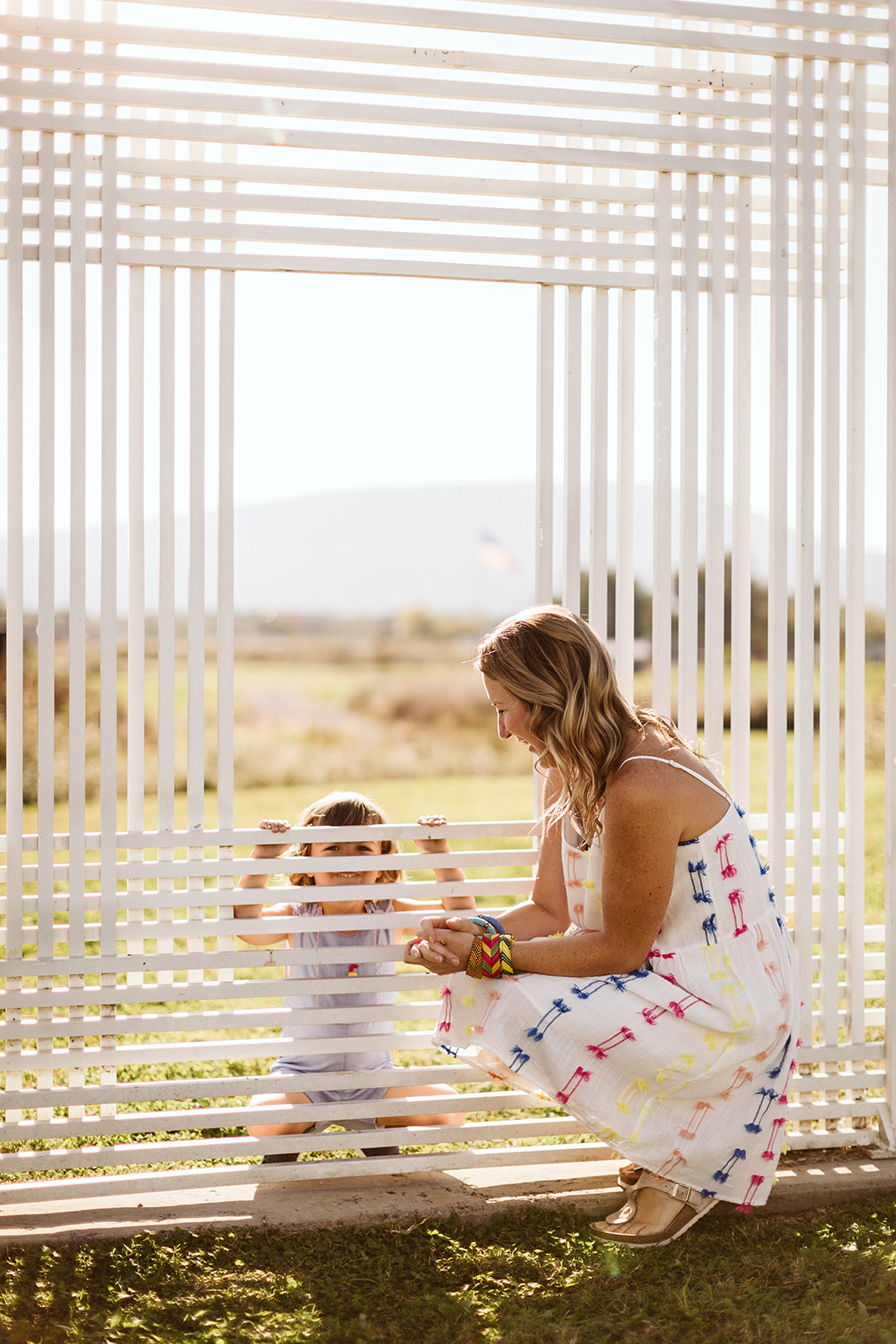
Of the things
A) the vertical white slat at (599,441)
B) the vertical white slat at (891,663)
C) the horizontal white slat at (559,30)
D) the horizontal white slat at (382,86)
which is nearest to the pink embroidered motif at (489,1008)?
the vertical white slat at (599,441)

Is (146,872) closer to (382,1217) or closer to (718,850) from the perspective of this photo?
(382,1217)

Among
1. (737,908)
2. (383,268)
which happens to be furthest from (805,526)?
(383,268)

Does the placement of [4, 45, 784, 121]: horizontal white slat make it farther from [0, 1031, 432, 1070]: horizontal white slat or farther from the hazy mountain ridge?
the hazy mountain ridge

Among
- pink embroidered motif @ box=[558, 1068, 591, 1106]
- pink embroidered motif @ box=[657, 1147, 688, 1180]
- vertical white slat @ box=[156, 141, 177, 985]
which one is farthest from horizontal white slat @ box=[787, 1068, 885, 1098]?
vertical white slat @ box=[156, 141, 177, 985]

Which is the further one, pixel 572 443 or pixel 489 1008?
pixel 572 443

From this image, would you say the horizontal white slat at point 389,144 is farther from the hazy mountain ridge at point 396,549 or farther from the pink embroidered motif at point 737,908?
the hazy mountain ridge at point 396,549

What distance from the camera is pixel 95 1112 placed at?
3.01 m

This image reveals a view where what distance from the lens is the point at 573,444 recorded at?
3.02 metres

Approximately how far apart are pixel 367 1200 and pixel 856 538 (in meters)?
2.35

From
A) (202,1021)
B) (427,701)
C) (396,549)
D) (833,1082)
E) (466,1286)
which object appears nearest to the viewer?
(466,1286)

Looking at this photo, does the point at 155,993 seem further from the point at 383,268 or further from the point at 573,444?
the point at 383,268

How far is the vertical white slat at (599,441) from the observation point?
3027 millimetres

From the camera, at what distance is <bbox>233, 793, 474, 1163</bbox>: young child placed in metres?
2.91

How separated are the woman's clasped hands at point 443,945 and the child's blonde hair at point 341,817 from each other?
36 centimetres
